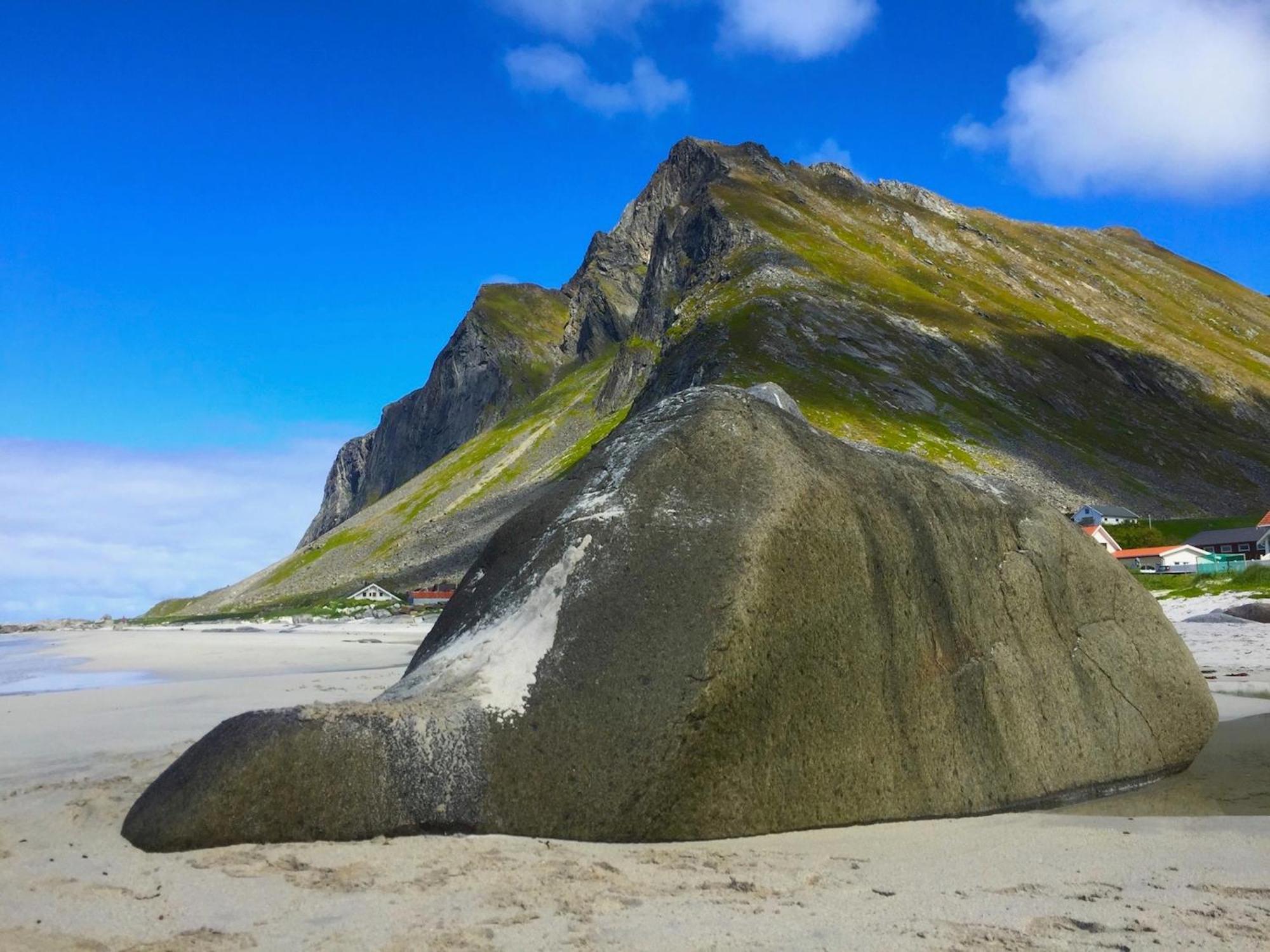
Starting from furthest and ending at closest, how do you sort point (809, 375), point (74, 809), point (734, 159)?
point (734, 159)
point (809, 375)
point (74, 809)

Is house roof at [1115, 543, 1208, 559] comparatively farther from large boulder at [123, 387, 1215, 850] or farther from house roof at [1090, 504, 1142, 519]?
large boulder at [123, 387, 1215, 850]

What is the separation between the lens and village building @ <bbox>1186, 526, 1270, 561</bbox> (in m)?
76.6

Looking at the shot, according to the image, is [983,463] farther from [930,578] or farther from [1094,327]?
[1094,327]

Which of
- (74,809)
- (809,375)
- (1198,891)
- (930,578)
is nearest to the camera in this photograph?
(1198,891)

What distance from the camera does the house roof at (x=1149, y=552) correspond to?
71438 mm

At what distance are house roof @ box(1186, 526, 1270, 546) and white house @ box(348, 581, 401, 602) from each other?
6734 cm

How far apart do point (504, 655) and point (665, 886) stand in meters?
2.43

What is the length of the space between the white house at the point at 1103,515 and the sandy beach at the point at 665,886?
7740 cm

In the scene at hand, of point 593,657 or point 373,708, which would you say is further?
point 593,657

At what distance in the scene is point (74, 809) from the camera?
7.48 meters

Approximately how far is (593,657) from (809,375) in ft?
272

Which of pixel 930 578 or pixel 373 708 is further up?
pixel 930 578

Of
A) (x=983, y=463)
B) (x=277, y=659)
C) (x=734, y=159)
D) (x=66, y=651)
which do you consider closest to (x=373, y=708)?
(x=277, y=659)

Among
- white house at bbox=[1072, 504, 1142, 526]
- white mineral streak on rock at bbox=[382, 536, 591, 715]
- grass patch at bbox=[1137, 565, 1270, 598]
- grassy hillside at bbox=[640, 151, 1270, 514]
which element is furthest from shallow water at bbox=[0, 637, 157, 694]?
white house at bbox=[1072, 504, 1142, 526]
